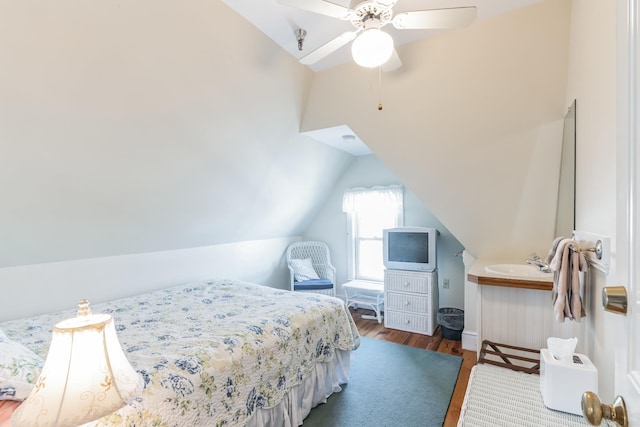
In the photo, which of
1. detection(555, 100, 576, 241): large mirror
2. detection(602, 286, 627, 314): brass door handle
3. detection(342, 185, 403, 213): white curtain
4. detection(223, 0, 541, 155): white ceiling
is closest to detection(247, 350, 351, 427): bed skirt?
detection(602, 286, 627, 314): brass door handle

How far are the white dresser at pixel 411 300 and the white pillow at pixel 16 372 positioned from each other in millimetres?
3174

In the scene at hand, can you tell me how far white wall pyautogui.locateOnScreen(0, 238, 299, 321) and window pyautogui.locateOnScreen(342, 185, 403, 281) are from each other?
4.48 ft

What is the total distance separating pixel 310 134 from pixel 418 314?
8.00ft

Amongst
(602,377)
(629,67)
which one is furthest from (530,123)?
(629,67)

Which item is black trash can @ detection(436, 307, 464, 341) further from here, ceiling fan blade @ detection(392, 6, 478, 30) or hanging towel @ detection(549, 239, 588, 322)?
ceiling fan blade @ detection(392, 6, 478, 30)

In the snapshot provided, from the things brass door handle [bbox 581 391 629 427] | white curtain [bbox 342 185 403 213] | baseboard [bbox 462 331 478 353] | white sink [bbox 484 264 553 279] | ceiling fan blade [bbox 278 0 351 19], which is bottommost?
Answer: baseboard [bbox 462 331 478 353]

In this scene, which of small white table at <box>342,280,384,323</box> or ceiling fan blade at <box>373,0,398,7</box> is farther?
small white table at <box>342,280,384,323</box>

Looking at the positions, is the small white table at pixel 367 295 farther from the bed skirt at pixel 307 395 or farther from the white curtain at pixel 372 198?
the bed skirt at pixel 307 395

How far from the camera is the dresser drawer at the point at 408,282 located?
3.39m

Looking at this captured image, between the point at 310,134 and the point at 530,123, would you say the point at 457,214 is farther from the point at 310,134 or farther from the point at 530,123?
the point at 310,134

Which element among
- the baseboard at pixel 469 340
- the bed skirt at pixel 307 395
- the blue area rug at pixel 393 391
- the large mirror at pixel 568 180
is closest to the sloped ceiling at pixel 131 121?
the bed skirt at pixel 307 395

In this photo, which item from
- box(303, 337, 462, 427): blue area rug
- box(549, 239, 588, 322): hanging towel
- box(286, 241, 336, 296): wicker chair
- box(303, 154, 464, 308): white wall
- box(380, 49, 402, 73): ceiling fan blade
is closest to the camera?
box(549, 239, 588, 322): hanging towel

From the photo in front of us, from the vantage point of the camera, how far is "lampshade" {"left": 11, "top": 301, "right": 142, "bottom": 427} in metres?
0.75

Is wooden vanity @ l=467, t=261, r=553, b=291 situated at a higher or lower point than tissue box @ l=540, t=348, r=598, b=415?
higher
